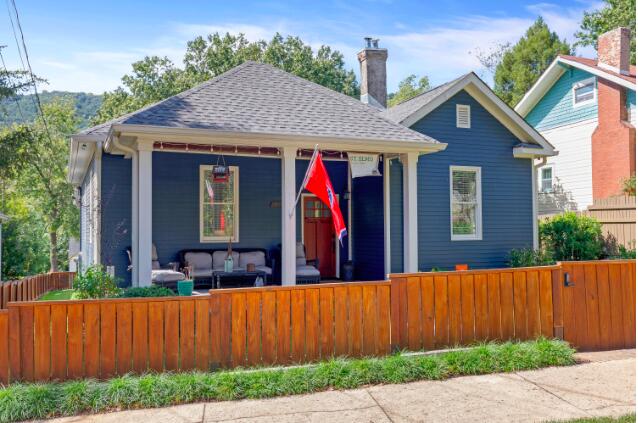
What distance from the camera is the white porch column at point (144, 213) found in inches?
344

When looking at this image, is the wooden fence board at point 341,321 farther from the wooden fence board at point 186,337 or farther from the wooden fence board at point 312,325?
the wooden fence board at point 186,337

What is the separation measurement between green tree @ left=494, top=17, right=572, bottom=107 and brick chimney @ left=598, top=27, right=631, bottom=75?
15.7m

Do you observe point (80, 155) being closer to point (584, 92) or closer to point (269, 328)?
point (269, 328)

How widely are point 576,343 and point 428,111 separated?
272 inches

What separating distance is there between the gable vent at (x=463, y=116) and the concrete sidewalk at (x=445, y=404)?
26.3ft

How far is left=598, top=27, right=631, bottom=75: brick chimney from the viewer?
19.0 metres

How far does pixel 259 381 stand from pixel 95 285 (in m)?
3.06

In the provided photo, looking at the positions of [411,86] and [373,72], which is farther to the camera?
[411,86]

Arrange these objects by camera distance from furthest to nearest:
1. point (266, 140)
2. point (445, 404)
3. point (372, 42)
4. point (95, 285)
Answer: point (372, 42) < point (266, 140) < point (95, 285) < point (445, 404)

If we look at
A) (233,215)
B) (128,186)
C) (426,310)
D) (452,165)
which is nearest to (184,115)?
(128,186)

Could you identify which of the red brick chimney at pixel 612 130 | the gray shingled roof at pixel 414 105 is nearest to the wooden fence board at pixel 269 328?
the gray shingled roof at pixel 414 105

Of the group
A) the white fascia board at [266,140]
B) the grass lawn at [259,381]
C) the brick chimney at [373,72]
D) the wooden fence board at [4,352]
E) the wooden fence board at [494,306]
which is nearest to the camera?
the grass lawn at [259,381]

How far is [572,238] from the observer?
14.0m

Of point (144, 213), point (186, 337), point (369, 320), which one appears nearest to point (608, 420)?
point (369, 320)
